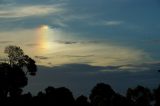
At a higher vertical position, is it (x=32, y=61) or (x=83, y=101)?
(x=32, y=61)

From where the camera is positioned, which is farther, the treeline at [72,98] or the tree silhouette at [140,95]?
the tree silhouette at [140,95]

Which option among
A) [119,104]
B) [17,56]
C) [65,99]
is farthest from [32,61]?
[119,104]

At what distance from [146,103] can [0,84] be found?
47646mm

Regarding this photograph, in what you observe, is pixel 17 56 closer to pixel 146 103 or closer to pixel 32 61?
pixel 32 61

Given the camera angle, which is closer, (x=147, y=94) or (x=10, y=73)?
(x=10, y=73)

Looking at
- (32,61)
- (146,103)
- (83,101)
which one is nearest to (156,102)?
(146,103)

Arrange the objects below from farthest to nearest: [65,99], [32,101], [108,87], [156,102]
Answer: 1. [108,87]
2. [156,102]
3. [65,99]
4. [32,101]

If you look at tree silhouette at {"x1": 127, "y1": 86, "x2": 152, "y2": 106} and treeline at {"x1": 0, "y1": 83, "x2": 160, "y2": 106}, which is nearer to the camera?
treeline at {"x1": 0, "y1": 83, "x2": 160, "y2": 106}

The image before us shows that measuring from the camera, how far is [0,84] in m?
158

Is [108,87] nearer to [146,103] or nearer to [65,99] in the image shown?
[146,103]

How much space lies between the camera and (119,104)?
144 meters

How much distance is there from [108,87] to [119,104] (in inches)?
2146

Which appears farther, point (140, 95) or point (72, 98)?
point (140, 95)

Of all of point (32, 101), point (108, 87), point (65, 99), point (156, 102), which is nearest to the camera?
point (32, 101)
